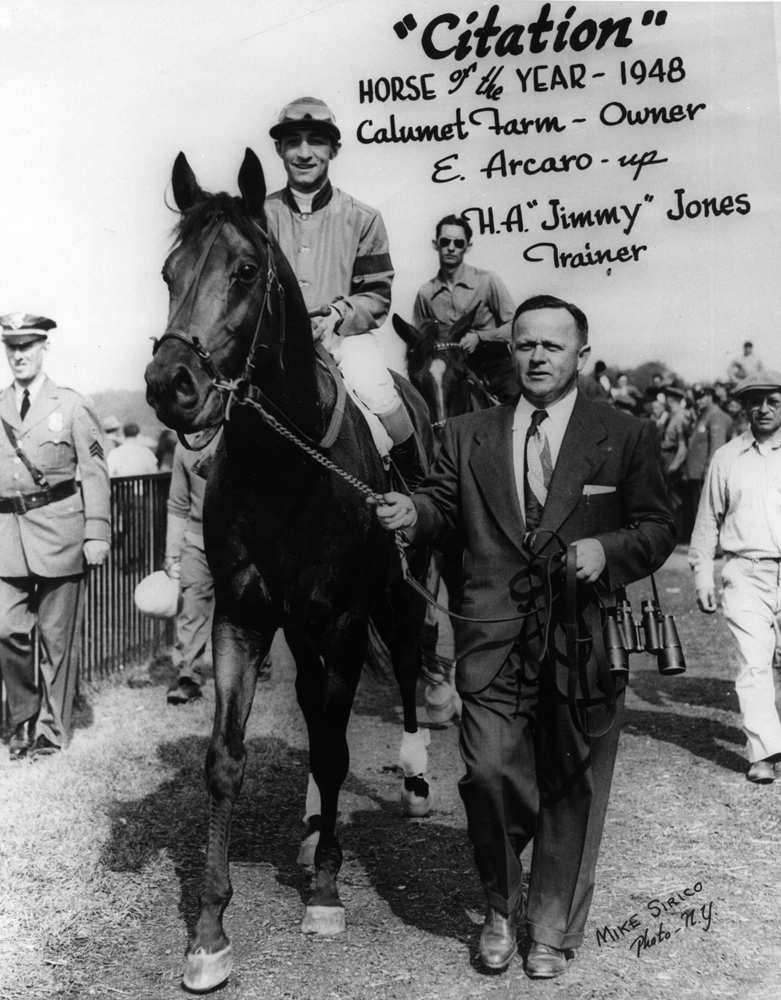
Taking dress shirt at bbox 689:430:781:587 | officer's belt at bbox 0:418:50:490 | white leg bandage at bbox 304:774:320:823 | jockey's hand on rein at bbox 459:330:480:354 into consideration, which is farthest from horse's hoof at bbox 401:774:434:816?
jockey's hand on rein at bbox 459:330:480:354

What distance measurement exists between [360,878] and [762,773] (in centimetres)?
254

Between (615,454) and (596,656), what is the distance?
0.69 meters

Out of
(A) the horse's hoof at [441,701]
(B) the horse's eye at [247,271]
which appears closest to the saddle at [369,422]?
(B) the horse's eye at [247,271]

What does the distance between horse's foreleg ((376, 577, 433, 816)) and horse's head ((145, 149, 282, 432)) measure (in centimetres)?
232

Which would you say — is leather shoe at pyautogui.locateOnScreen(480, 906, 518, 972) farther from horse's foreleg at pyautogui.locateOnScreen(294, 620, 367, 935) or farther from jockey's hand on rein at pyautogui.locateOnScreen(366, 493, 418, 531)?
jockey's hand on rein at pyautogui.locateOnScreen(366, 493, 418, 531)

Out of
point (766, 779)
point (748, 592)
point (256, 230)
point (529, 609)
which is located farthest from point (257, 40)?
point (766, 779)

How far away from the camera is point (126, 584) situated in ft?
28.1

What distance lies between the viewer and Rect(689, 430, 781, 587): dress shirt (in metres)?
6.00

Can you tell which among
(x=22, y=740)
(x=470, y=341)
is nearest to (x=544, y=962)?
(x=22, y=740)

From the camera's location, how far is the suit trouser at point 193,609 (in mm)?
7805

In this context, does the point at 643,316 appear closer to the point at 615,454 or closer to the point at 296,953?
the point at 615,454

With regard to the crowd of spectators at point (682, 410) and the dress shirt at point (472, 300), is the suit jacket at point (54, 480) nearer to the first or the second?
the dress shirt at point (472, 300)

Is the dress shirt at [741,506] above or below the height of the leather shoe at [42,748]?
above

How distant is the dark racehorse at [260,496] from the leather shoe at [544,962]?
0.80 meters
